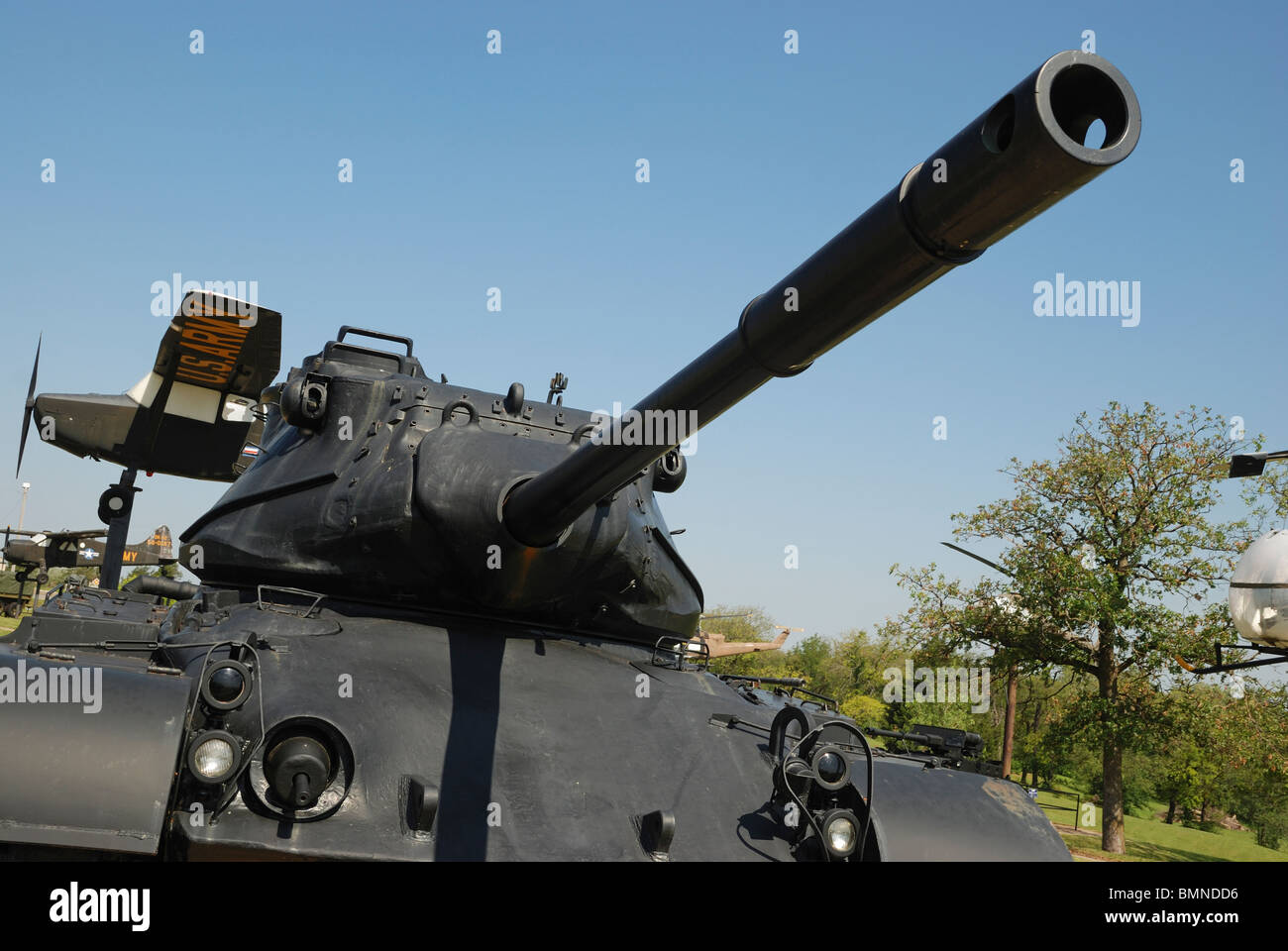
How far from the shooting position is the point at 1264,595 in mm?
7879

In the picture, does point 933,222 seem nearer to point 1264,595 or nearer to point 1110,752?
point 1264,595

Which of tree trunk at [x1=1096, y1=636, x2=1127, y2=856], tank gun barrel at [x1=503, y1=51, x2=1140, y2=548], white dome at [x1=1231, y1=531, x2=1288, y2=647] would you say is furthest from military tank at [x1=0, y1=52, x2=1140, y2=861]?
tree trunk at [x1=1096, y1=636, x2=1127, y2=856]

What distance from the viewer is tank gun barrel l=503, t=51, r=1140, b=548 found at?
2.78 meters

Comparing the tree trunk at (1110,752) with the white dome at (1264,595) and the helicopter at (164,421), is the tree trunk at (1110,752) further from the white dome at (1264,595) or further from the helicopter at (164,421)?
the helicopter at (164,421)

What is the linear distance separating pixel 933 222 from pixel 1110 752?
19.7m

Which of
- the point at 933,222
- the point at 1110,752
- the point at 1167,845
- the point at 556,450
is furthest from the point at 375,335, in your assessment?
the point at 1167,845

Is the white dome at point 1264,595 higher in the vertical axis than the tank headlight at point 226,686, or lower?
higher

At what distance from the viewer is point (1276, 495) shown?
60.1 ft

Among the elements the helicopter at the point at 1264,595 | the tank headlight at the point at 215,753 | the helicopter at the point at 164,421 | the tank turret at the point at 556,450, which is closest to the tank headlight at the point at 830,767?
the tank turret at the point at 556,450

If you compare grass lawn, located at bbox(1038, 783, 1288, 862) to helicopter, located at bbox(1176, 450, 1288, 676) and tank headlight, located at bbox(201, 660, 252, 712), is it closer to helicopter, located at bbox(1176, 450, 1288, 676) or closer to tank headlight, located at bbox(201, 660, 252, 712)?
helicopter, located at bbox(1176, 450, 1288, 676)

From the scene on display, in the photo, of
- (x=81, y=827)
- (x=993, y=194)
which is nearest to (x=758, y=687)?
(x=81, y=827)

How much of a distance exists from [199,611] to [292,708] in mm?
1822

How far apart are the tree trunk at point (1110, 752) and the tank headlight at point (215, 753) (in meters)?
17.7

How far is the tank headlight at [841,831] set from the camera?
5.32 m
